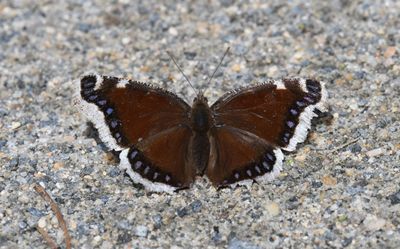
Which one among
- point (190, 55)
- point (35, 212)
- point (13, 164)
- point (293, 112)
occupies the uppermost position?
point (293, 112)

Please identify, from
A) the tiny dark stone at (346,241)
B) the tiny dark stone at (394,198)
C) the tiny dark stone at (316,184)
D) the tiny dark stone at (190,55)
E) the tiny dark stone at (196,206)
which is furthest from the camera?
the tiny dark stone at (190,55)

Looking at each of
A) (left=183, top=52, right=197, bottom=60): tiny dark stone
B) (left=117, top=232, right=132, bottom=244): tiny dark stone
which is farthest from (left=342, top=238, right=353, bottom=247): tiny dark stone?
(left=183, top=52, right=197, bottom=60): tiny dark stone

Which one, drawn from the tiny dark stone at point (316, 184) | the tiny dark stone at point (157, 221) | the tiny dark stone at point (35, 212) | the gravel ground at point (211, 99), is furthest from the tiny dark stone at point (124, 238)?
the tiny dark stone at point (316, 184)

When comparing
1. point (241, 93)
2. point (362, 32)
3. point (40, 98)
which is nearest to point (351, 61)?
point (362, 32)

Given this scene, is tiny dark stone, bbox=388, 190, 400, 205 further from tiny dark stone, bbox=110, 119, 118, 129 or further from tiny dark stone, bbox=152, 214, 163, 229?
tiny dark stone, bbox=110, 119, 118, 129

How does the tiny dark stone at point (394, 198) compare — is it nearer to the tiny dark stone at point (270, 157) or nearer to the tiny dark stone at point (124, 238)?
the tiny dark stone at point (270, 157)

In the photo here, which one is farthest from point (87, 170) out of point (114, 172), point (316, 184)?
point (316, 184)

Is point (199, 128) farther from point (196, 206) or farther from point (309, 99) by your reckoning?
Answer: point (309, 99)
